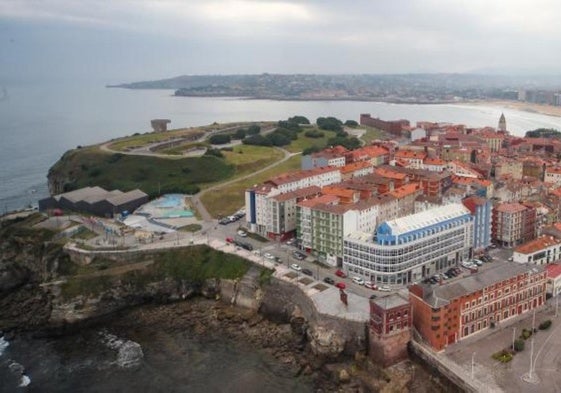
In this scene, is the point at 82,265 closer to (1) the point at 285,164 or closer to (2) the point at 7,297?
(2) the point at 7,297

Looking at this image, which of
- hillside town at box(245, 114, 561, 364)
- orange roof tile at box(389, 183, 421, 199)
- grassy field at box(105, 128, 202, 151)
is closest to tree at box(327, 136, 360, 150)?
hillside town at box(245, 114, 561, 364)

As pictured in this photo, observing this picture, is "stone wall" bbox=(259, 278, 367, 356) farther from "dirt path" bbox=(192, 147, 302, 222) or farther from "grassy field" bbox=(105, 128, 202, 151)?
"grassy field" bbox=(105, 128, 202, 151)

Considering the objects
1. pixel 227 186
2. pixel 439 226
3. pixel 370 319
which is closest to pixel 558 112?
pixel 227 186

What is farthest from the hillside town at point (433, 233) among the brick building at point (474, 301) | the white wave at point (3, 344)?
the white wave at point (3, 344)

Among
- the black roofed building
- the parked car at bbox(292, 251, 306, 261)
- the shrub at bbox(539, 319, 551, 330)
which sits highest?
the black roofed building

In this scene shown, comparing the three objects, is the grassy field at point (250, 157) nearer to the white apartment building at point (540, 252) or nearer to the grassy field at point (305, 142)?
the grassy field at point (305, 142)

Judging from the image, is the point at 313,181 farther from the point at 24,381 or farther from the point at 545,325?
the point at 24,381
